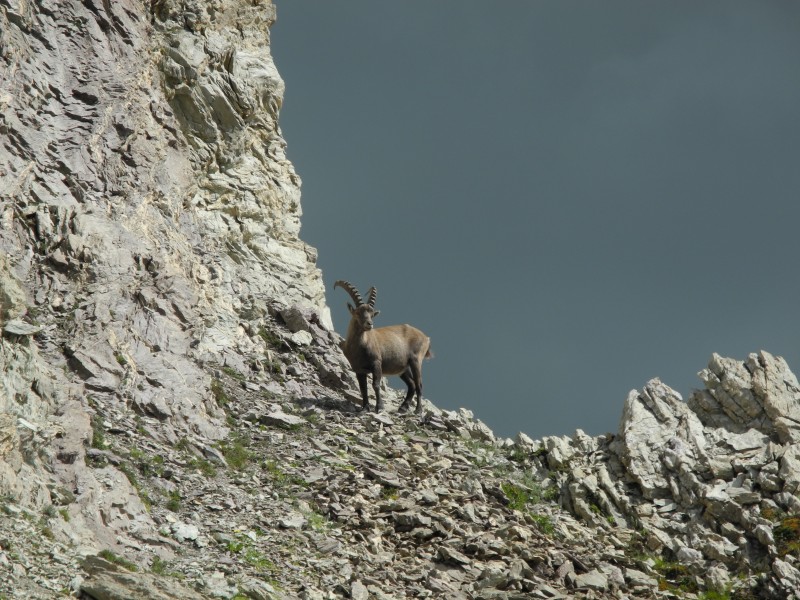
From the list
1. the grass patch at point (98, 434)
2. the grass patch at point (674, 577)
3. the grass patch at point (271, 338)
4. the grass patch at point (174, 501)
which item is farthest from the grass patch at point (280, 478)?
the grass patch at point (271, 338)

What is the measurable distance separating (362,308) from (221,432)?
544 cm

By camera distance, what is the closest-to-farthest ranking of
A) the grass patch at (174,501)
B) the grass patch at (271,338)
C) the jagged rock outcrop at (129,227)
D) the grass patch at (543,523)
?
the jagged rock outcrop at (129,227) → the grass patch at (174,501) → the grass patch at (543,523) → the grass patch at (271,338)

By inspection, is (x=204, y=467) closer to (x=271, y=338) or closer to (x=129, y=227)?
(x=129, y=227)

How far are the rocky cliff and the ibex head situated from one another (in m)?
1.90

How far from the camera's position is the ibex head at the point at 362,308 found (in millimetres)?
20906

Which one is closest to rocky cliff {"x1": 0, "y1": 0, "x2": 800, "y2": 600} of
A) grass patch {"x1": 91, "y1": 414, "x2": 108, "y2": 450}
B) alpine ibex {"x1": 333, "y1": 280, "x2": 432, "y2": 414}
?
grass patch {"x1": 91, "y1": 414, "x2": 108, "y2": 450}

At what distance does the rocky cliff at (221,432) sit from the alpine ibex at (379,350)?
2.92ft

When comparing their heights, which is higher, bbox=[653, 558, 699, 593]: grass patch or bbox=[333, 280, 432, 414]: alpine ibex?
bbox=[333, 280, 432, 414]: alpine ibex

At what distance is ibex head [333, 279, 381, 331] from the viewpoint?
20906mm

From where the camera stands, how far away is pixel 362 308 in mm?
21109

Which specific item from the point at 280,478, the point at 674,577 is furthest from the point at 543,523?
the point at 280,478

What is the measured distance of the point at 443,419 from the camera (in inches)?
845

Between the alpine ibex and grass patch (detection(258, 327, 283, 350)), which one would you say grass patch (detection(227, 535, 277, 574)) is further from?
grass patch (detection(258, 327, 283, 350))

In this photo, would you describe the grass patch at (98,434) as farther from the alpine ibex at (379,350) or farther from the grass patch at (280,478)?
the alpine ibex at (379,350)
